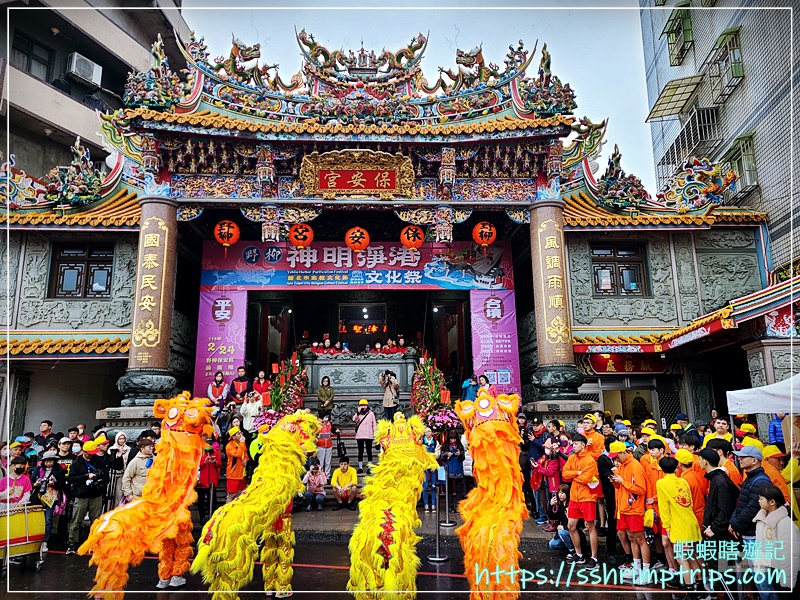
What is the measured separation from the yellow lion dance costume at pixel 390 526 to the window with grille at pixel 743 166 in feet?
40.7

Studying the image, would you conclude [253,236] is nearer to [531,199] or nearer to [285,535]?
[531,199]

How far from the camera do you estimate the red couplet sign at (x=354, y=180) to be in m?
11.8

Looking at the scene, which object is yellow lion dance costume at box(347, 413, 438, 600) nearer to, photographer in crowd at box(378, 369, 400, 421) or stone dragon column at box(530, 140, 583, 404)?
stone dragon column at box(530, 140, 583, 404)

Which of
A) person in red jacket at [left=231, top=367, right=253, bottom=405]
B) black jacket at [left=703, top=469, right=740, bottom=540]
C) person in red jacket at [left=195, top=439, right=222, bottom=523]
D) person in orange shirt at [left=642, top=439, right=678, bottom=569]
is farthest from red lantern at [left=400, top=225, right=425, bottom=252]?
black jacket at [left=703, top=469, right=740, bottom=540]

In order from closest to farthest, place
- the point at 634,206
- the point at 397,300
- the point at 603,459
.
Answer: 1. the point at 603,459
2. the point at 634,206
3. the point at 397,300

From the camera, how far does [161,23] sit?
70.4 feet

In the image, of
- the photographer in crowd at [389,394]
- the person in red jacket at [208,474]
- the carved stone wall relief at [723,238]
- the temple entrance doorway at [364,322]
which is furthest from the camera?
the temple entrance doorway at [364,322]

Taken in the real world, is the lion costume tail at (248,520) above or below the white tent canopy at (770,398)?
below

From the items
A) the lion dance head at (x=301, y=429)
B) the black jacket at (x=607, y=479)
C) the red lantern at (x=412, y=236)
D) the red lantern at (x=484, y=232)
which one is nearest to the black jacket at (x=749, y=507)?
the black jacket at (x=607, y=479)

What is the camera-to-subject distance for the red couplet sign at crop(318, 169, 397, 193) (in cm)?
1180

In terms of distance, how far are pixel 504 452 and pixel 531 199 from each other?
25.9ft

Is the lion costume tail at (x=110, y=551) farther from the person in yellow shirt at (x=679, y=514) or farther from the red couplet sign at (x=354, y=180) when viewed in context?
the red couplet sign at (x=354, y=180)

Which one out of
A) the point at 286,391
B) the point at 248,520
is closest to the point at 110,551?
the point at 248,520

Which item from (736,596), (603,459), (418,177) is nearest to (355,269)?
(418,177)
